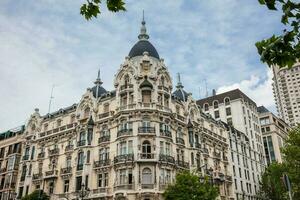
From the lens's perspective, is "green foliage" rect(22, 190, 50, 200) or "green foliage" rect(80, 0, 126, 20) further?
"green foliage" rect(22, 190, 50, 200)

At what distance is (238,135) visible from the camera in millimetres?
65062

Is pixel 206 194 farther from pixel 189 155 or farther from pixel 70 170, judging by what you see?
pixel 70 170

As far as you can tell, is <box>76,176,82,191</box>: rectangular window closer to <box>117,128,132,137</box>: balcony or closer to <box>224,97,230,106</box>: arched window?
<box>117,128,132,137</box>: balcony

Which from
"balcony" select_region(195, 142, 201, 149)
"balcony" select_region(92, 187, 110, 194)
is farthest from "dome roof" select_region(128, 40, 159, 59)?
"balcony" select_region(92, 187, 110, 194)

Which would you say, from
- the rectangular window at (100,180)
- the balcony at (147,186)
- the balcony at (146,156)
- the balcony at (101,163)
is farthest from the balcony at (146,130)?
the rectangular window at (100,180)

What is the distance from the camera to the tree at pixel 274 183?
5397 centimetres

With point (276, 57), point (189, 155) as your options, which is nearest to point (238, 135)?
point (189, 155)

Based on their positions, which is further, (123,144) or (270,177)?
(270,177)

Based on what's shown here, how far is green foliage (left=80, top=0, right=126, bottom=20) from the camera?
6.22 m

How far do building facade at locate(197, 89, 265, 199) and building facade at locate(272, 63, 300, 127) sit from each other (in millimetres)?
105687

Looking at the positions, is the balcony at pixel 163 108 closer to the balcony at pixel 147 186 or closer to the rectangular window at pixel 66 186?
the balcony at pixel 147 186

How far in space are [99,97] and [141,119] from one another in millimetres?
9899

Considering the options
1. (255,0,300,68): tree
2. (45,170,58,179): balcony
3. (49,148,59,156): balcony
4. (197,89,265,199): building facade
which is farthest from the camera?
(197,89,265,199): building facade

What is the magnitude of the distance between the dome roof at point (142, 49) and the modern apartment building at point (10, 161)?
85.2 feet
